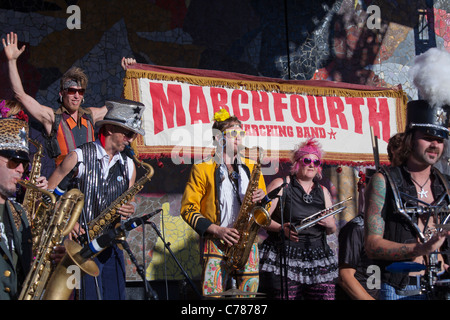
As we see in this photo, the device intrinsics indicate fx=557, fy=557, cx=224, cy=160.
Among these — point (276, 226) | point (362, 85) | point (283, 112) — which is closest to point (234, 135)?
point (276, 226)

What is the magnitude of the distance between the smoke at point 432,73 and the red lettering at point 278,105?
220 centimetres

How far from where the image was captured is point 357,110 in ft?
27.2

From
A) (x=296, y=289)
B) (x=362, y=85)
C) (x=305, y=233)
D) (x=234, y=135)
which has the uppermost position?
(x=362, y=85)

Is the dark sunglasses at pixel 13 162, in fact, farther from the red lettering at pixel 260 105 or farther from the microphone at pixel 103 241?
the red lettering at pixel 260 105

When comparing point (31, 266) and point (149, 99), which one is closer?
point (31, 266)

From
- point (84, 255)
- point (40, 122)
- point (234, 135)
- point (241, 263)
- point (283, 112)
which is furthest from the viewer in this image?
point (283, 112)

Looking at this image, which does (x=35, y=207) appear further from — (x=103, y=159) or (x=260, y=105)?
(x=260, y=105)

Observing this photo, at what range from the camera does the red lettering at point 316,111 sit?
8.07 meters

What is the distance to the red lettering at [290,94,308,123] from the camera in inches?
315

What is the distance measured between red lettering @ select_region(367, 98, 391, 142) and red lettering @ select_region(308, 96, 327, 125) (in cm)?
77

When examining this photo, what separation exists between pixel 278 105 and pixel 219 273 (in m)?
3.26

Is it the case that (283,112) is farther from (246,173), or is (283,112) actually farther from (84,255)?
(84,255)

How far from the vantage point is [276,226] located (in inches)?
235

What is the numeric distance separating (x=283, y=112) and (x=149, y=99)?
1.96 metres
